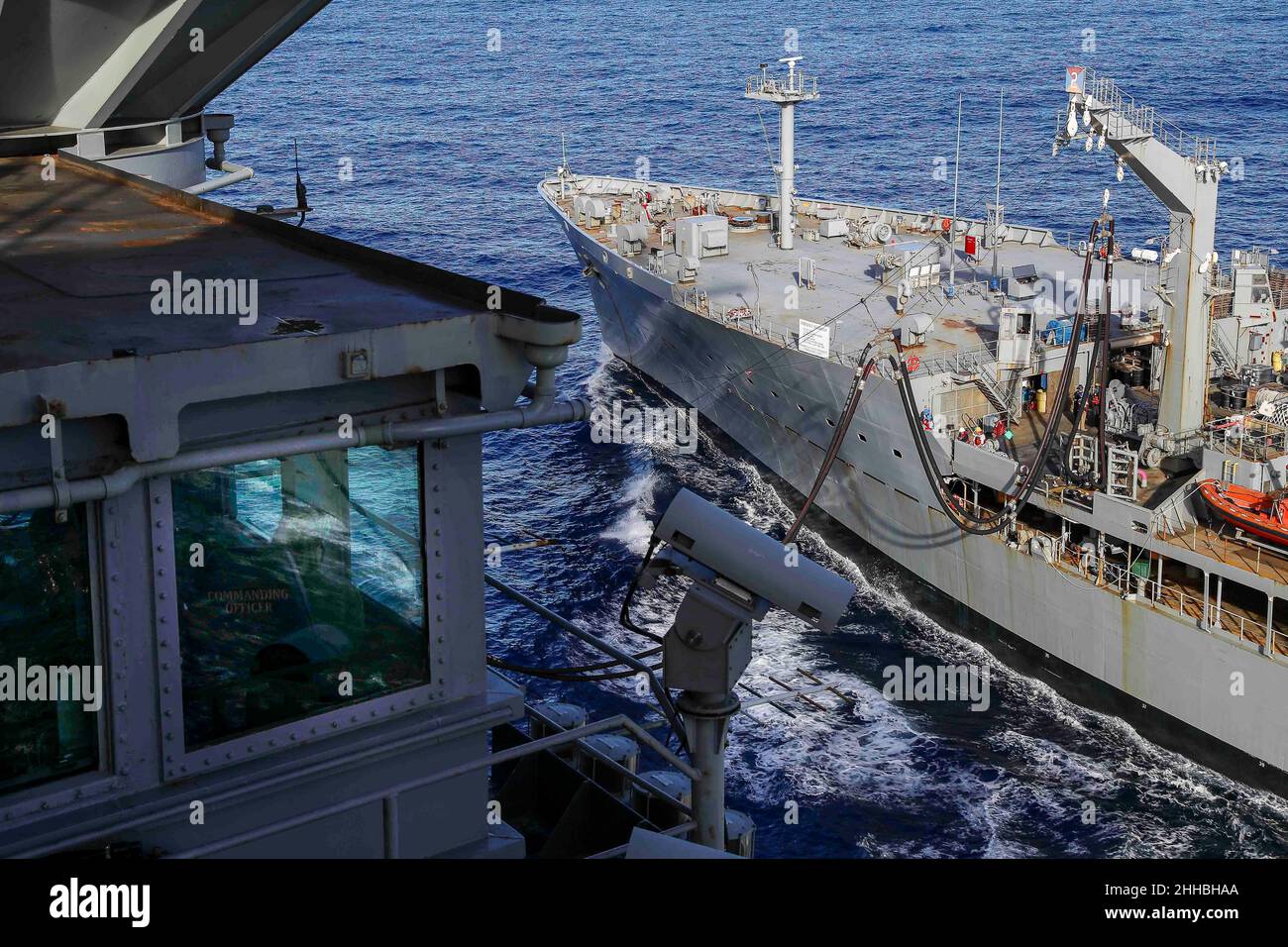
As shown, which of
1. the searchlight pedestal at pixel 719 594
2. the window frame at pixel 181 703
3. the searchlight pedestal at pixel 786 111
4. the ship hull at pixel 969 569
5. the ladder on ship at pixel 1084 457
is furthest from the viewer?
the searchlight pedestal at pixel 786 111

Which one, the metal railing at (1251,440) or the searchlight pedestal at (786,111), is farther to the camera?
the searchlight pedestal at (786,111)

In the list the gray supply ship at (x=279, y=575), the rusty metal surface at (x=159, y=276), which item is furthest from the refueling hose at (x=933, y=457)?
A: the gray supply ship at (x=279, y=575)

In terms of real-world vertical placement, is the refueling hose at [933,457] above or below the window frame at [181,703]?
below

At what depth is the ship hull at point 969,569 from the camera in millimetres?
28859

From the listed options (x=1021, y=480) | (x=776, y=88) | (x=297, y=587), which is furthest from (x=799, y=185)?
(x=297, y=587)

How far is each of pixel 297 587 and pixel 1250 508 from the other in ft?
79.0

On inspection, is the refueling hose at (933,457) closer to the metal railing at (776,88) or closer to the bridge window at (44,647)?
the metal railing at (776,88)

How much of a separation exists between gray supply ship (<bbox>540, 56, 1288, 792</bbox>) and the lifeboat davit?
0.06 metres

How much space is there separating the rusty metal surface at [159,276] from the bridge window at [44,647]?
1079mm

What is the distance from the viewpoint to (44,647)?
29.2 feet

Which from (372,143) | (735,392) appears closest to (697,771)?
(735,392)

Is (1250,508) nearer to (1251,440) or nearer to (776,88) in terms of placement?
(1251,440)

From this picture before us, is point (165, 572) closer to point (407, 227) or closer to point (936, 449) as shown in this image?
point (936, 449)
